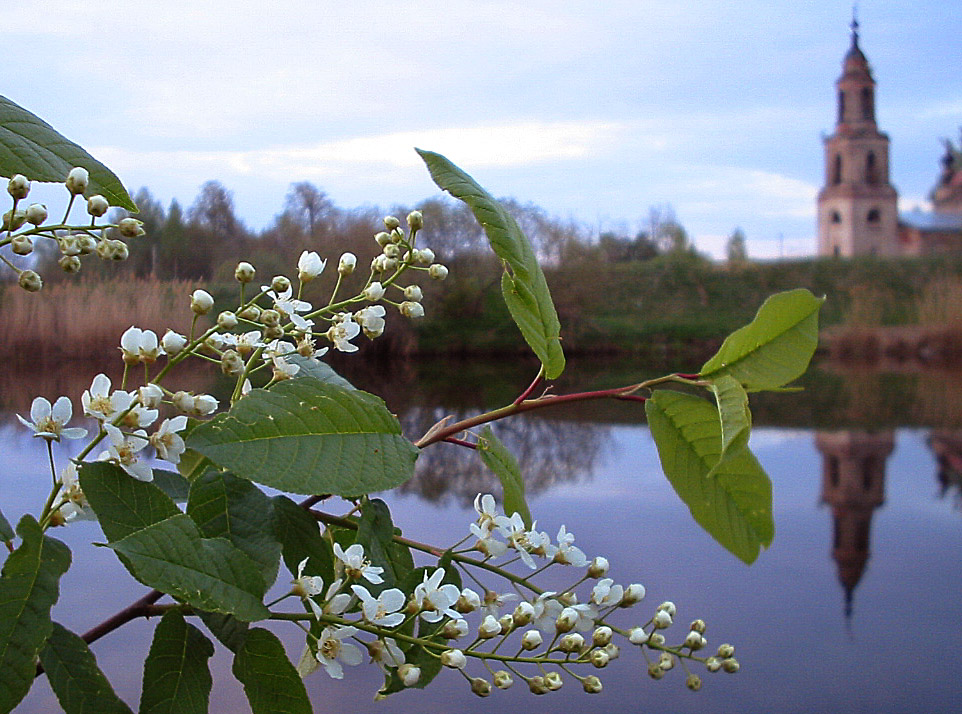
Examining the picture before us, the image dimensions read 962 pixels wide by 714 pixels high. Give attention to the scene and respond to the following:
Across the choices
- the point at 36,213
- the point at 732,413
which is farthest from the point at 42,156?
the point at 732,413

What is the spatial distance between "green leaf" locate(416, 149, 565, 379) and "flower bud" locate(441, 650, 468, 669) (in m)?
0.10

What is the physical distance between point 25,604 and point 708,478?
204mm

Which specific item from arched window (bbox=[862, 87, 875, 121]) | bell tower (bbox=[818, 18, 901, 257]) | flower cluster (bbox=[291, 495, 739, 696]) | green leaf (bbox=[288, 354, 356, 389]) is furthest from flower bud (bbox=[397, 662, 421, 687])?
arched window (bbox=[862, 87, 875, 121])

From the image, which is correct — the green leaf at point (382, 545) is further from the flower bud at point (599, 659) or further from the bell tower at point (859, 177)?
the bell tower at point (859, 177)

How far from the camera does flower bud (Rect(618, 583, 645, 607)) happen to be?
272mm

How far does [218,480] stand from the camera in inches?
9.2

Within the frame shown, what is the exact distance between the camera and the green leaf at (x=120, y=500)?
21cm

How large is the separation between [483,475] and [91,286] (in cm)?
128

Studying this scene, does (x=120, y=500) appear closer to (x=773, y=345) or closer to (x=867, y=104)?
(x=773, y=345)

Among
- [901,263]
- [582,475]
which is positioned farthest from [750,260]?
[582,475]

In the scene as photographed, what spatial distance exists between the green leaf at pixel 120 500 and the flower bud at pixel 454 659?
86mm

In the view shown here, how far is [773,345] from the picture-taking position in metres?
0.27

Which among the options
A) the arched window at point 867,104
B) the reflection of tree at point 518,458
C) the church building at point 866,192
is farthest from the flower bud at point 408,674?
the arched window at point 867,104

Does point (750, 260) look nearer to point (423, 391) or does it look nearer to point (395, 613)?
point (423, 391)
